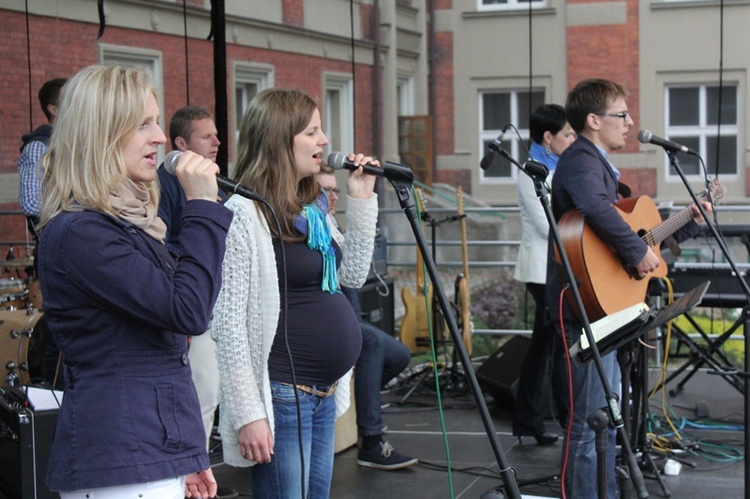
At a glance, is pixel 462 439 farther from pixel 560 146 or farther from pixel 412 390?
pixel 560 146

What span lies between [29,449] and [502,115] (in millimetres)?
5736

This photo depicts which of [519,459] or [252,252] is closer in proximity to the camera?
[252,252]

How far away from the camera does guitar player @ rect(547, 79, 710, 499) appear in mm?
3877

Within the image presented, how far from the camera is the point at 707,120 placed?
817cm

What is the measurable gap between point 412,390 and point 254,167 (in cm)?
435

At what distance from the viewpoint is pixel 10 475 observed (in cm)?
415

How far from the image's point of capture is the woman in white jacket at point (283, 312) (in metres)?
2.73

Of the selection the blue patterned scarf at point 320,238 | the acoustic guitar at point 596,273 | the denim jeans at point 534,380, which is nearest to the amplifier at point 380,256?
the denim jeans at point 534,380

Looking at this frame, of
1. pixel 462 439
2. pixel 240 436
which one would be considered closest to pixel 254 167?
pixel 240 436

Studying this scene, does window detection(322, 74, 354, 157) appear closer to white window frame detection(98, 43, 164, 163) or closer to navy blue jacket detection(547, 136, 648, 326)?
white window frame detection(98, 43, 164, 163)

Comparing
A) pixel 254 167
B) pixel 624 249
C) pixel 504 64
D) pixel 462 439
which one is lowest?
pixel 462 439

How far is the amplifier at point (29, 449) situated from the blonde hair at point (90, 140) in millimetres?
2191

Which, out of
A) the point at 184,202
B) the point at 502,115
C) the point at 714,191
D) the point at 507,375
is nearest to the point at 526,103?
the point at 502,115

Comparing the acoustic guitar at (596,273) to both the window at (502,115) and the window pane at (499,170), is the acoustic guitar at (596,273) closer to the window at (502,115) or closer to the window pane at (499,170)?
the window at (502,115)
